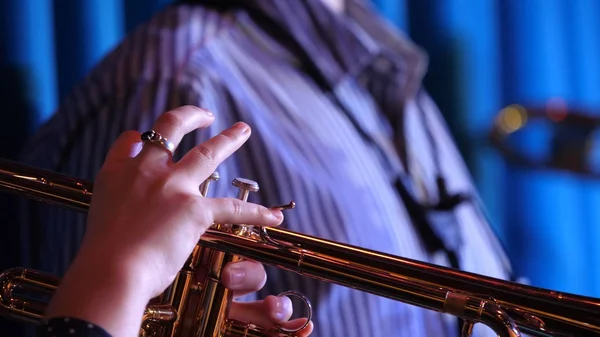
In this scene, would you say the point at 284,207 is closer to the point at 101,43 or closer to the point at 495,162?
the point at 101,43

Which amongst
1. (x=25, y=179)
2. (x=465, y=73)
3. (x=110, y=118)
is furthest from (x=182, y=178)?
(x=465, y=73)

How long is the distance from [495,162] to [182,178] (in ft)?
2.51

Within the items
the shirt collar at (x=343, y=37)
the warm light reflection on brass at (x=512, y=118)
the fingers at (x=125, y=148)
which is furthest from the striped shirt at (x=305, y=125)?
the fingers at (x=125, y=148)

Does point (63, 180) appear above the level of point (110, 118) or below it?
below

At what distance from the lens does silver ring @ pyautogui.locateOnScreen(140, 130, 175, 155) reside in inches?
22.0

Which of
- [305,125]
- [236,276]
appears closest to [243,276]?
[236,276]

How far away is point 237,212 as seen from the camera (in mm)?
569

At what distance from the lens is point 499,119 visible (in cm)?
123

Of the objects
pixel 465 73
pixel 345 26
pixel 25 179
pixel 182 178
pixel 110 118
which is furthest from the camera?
pixel 465 73

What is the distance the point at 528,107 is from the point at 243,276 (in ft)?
2.44

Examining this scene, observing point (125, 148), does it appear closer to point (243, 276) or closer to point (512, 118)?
point (243, 276)

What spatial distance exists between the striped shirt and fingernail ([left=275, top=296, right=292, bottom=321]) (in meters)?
0.15

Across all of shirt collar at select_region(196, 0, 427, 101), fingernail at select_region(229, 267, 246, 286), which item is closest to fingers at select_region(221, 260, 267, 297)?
fingernail at select_region(229, 267, 246, 286)

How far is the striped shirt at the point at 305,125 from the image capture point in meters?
0.81
